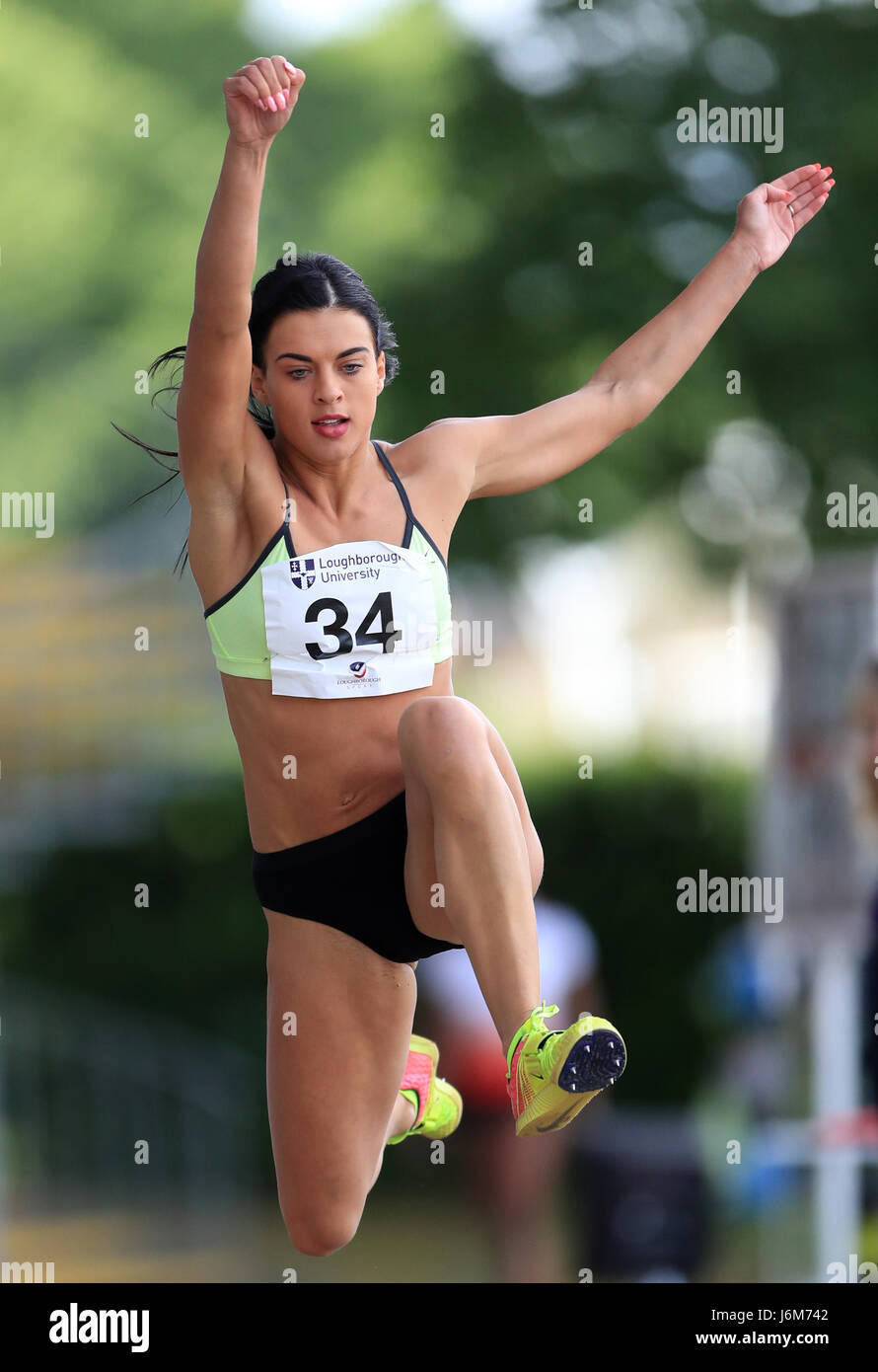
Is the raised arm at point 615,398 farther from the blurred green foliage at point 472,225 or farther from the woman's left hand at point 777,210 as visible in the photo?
the blurred green foliage at point 472,225

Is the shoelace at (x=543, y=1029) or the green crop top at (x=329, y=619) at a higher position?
the green crop top at (x=329, y=619)

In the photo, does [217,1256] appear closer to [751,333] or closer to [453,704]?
[751,333]

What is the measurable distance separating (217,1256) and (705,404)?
4.56 m

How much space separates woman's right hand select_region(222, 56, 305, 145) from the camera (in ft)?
9.29

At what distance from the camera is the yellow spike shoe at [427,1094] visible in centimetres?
376

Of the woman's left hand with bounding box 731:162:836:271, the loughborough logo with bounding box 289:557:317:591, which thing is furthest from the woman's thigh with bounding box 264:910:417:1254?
the woman's left hand with bounding box 731:162:836:271

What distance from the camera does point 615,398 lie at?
354cm

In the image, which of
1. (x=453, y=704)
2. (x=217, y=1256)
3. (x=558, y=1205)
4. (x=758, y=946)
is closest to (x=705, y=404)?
(x=758, y=946)

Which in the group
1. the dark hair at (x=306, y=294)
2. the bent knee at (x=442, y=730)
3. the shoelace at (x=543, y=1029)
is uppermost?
the dark hair at (x=306, y=294)

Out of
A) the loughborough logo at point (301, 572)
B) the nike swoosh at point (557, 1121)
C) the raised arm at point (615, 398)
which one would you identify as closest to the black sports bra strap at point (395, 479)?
the raised arm at point (615, 398)

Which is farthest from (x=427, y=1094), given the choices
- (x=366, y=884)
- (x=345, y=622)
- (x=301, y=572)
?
(x=301, y=572)

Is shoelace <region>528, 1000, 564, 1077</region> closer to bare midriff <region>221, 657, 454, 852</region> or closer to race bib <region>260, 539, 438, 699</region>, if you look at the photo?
bare midriff <region>221, 657, 454, 852</region>

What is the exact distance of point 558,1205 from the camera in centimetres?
744

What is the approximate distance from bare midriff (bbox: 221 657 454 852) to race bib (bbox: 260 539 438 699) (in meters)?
0.04
